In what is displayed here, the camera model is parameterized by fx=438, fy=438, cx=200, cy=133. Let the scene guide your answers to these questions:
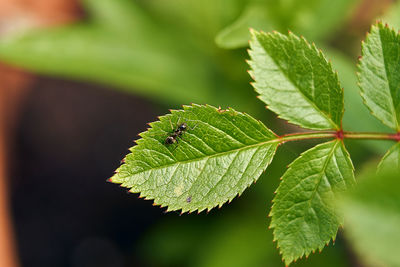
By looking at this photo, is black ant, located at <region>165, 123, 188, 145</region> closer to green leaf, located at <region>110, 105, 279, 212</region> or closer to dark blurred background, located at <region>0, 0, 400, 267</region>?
green leaf, located at <region>110, 105, 279, 212</region>

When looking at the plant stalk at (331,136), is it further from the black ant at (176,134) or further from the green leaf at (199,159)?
the black ant at (176,134)

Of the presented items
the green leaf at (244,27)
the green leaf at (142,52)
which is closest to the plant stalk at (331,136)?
the green leaf at (244,27)

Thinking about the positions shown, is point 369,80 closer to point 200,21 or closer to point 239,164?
point 239,164

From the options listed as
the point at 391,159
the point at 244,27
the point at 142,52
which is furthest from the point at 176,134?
the point at 142,52

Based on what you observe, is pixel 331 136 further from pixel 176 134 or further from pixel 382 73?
pixel 176 134

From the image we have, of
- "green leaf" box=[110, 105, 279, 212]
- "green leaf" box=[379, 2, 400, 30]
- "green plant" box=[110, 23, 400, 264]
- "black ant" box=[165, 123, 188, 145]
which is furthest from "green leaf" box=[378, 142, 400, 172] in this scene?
"green leaf" box=[379, 2, 400, 30]
